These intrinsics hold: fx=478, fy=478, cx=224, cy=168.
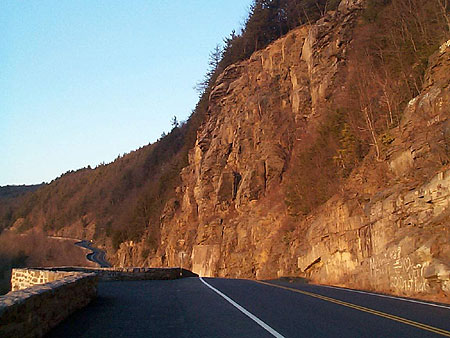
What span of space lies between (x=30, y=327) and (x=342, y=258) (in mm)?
18476

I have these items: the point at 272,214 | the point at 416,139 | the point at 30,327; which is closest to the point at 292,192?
the point at 272,214

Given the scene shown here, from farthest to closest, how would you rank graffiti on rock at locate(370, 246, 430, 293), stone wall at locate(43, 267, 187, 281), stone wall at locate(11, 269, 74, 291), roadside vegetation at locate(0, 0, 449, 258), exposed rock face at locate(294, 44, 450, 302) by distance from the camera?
roadside vegetation at locate(0, 0, 449, 258) < stone wall at locate(43, 267, 187, 281) < stone wall at locate(11, 269, 74, 291) < exposed rock face at locate(294, 44, 450, 302) < graffiti on rock at locate(370, 246, 430, 293)

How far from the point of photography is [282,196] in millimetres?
39031

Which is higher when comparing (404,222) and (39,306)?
(404,222)

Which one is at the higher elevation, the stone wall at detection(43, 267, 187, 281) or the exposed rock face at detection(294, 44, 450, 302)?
the exposed rock face at detection(294, 44, 450, 302)

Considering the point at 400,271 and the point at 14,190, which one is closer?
the point at 400,271

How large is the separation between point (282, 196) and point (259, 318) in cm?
2961

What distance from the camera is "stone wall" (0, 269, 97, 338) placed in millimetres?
7121

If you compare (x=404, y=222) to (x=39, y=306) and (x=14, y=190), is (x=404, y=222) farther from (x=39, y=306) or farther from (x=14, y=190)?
(x=14, y=190)

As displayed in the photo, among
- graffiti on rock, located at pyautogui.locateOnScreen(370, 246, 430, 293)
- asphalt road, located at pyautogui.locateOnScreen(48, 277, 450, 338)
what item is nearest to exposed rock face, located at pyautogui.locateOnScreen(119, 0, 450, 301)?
graffiti on rock, located at pyautogui.locateOnScreen(370, 246, 430, 293)

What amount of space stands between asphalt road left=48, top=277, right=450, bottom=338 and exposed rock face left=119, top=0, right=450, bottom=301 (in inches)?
149

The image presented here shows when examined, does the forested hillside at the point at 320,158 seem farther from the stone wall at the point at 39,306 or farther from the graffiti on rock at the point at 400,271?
the stone wall at the point at 39,306

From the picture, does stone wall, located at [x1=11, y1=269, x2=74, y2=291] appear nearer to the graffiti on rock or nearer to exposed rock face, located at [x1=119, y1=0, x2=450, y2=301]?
the graffiti on rock

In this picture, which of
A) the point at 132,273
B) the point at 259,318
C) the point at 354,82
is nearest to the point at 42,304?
the point at 259,318
